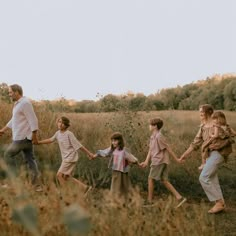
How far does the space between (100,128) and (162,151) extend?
5.16m

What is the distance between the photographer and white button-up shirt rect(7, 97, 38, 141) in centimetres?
836

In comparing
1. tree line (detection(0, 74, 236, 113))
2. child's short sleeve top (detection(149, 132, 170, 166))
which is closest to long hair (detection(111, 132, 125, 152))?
child's short sleeve top (detection(149, 132, 170, 166))

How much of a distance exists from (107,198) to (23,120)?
16.4ft

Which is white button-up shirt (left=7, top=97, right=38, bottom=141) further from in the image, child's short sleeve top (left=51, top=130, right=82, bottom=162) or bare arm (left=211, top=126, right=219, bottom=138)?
bare arm (left=211, top=126, right=219, bottom=138)

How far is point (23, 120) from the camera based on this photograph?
8.48 metres

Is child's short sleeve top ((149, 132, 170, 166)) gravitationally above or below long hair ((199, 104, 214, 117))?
below

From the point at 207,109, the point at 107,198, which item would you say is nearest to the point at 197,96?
the point at 207,109

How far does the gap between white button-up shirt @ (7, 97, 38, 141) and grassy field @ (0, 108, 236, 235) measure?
79 centimetres

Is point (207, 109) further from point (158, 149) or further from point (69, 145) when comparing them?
point (69, 145)

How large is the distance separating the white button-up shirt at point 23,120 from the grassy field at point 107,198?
2.59 ft

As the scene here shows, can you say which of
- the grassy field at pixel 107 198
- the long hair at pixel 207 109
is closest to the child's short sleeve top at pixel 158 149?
the grassy field at pixel 107 198

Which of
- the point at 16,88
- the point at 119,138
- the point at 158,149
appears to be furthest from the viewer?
the point at 16,88

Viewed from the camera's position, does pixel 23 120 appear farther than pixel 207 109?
Yes

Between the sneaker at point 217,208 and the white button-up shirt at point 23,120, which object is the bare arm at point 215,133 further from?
the white button-up shirt at point 23,120
